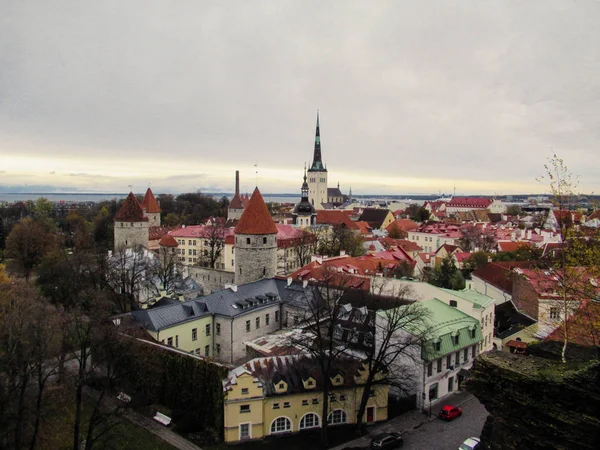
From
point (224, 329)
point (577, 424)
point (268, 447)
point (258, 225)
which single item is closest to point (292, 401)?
point (268, 447)

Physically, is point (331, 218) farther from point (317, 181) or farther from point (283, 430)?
point (283, 430)

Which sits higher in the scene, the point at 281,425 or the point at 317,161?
the point at 317,161

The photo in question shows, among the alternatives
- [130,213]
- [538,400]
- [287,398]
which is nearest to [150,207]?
[130,213]

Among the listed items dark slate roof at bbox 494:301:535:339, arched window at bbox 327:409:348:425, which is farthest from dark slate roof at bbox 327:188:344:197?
arched window at bbox 327:409:348:425

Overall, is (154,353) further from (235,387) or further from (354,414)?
(354,414)

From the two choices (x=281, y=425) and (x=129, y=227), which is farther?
(x=129, y=227)

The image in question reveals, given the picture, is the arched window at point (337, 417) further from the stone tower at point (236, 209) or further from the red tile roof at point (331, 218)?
the red tile roof at point (331, 218)
